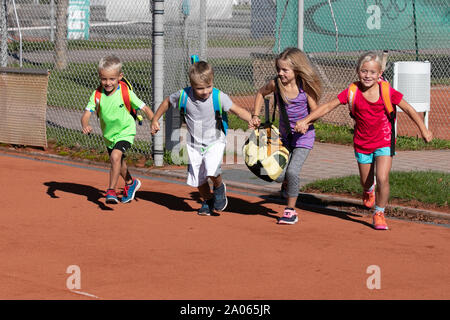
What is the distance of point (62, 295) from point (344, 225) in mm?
3264

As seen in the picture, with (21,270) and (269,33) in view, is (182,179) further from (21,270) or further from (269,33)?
(269,33)

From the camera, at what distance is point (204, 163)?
8320 mm

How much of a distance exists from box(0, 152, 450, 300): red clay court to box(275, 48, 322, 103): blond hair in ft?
4.11

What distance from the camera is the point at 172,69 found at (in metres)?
11.8

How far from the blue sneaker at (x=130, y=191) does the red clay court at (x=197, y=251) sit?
Answer: 12 centimetres

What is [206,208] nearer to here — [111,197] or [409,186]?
[111,197]

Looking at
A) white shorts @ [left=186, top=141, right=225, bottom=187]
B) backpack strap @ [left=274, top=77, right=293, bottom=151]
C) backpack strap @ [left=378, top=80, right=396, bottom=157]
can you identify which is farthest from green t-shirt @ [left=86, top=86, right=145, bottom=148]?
backpack strap @ [left=378, top=80, right=396, bottom=157]

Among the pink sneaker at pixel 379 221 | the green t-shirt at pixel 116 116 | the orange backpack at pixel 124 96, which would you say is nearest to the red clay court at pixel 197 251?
the pink sneaker at pixel 379 221

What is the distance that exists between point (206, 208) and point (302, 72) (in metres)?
1.67

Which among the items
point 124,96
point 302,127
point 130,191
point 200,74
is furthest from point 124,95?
point 302,127

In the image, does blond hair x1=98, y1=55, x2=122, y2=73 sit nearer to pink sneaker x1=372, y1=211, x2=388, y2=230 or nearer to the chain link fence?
the chain link fence

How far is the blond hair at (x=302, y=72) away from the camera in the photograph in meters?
8.05

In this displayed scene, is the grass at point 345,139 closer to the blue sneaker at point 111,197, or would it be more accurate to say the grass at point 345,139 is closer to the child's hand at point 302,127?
the child's hand at point 302,127

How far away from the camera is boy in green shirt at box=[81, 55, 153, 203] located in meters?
8.70
